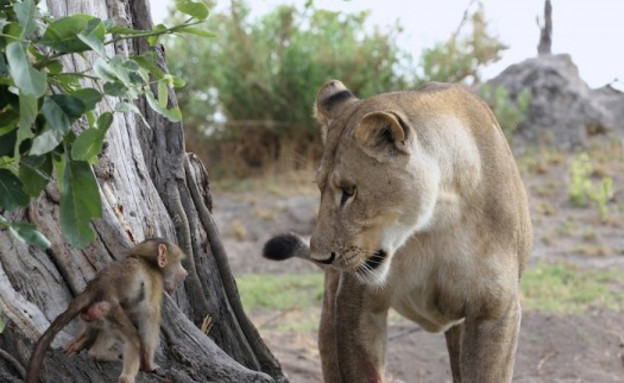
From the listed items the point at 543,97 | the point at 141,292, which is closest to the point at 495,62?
the point at 543,97

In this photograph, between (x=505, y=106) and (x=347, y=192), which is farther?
(x=505, y=106)

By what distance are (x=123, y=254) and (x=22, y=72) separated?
4.99 ft

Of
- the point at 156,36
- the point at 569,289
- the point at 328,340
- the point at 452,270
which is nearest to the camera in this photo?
the point at 156,36

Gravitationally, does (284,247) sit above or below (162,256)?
below

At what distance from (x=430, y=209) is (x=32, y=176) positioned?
1.64 meters

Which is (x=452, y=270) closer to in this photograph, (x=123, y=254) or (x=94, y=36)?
(x=123, y=254)

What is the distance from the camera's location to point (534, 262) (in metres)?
10.5

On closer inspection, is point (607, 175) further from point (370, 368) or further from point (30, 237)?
point (30, 237)

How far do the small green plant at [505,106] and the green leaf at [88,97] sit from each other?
39.4 feet

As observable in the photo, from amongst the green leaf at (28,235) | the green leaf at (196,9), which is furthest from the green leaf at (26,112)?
the green leaf at (196,9)

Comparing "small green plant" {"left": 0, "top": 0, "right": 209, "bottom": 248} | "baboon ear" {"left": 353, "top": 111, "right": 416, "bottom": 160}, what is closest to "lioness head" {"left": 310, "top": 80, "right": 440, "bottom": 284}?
"baboon ear" {"left": 353, "top": 111, "right": 416, "bottom": 160}

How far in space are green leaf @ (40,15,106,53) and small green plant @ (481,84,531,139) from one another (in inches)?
477

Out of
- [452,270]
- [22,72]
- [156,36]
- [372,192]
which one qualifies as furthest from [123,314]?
[452,270]

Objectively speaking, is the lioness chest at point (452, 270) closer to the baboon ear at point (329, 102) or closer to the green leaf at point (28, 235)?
the baboon ear at point (329, 102)
